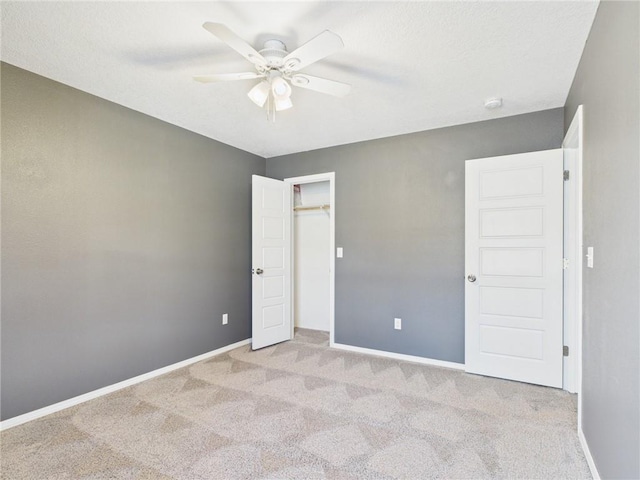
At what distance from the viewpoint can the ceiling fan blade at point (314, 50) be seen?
156cm

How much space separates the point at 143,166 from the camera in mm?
3066

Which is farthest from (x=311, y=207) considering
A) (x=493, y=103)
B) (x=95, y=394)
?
(x=95, y=394)

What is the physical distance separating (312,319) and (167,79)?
358 cm

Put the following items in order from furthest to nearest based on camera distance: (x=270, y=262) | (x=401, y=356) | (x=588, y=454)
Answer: (x=270, y=262)
(x=401, y=356)
(x=588, y=454)

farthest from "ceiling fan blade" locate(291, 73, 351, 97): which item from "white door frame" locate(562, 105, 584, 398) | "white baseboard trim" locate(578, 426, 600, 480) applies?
"white baseboard trim" locate(578, 426, 600, 480)

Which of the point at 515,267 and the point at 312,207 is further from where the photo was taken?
the point at 312,207

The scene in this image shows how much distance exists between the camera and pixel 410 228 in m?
3.59

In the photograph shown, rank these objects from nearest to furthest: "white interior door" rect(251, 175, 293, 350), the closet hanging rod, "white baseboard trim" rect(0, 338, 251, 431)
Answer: "white baseboard trim" rect(0, 338, 251, 431), "white interior door" rect(251, 175, 293, 350), the closet hanging rod

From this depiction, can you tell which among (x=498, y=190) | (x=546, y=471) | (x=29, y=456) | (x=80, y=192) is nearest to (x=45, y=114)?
(x=80, y=192)

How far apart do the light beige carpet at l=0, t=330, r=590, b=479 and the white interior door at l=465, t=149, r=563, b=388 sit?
0.71 ft

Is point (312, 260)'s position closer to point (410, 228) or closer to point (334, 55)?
point (410, 228)

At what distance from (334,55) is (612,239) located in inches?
71.9

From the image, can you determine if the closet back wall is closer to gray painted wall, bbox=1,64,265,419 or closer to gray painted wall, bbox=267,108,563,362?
gray painted wall, bbox=267,108,563,362

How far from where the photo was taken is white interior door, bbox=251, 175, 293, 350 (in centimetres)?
390
